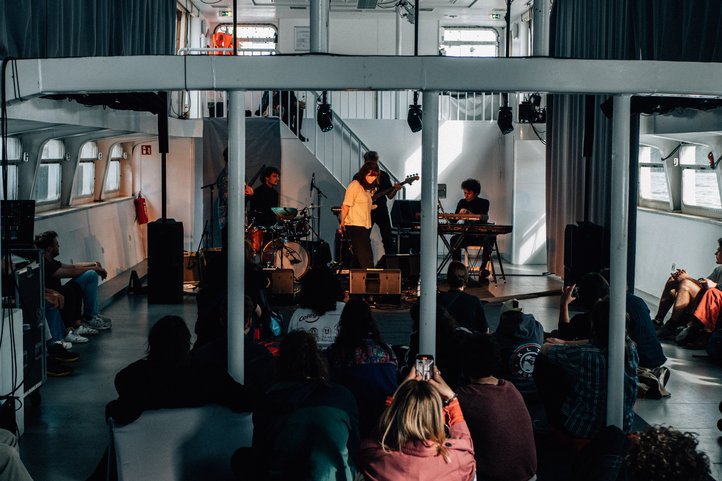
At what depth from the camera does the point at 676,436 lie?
2688 mm

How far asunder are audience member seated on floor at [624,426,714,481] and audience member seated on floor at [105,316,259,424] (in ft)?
5.92

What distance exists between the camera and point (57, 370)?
24.9ft

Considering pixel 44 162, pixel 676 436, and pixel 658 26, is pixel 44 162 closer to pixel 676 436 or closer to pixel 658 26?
pixel 658 26

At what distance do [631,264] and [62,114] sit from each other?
5.64 meters

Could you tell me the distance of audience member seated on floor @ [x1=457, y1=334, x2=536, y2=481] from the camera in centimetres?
426

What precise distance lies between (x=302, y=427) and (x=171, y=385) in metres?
0.71

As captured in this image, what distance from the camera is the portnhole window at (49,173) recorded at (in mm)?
10781

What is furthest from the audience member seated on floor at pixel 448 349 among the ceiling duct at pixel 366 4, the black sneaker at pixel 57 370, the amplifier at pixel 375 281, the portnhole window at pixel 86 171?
the ceiling duct at pixel 366 4

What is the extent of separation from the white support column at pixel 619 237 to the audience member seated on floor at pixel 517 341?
1.13 m

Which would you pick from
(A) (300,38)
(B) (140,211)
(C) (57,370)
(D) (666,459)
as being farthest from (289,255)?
(D) (666,459)

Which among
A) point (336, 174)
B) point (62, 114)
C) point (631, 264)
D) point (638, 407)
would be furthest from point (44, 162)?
point (638, 407)

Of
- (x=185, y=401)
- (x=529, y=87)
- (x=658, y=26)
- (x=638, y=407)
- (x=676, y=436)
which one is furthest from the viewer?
(x=658, y=26)

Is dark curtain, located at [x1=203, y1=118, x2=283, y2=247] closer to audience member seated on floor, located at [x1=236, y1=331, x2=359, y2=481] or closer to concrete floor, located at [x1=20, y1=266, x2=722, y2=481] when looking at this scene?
concrete floor, located at [x1=20, y1=266, x2=722, y2=481]

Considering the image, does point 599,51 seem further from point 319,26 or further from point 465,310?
point 319,26
